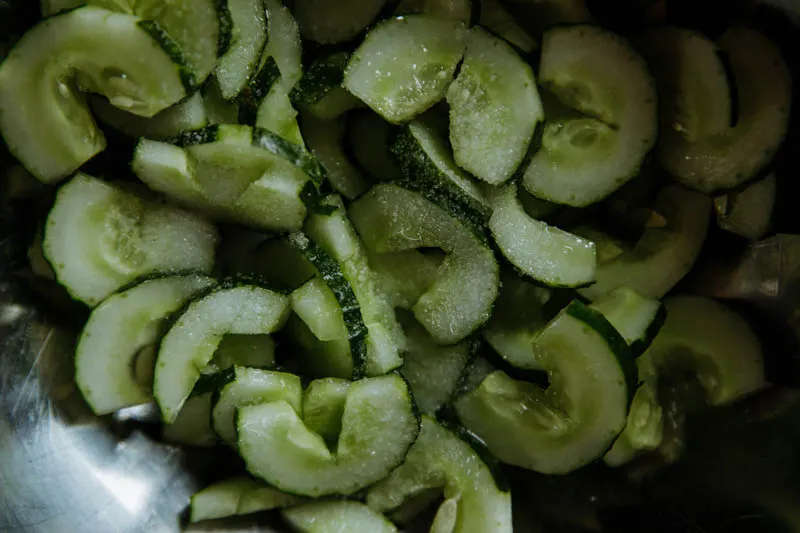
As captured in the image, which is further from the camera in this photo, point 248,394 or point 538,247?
point 538,247

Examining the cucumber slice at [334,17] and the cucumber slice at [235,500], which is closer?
the cucumber slice at [235,500]

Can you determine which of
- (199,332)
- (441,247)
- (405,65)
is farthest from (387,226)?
(199,332)

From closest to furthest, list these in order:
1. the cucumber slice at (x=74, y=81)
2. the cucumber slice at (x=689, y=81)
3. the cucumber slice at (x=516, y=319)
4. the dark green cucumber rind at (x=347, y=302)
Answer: the cucumber slice at (x=74, y=81)
the dark green cucumber rind at (x=347, y=302)
the cucumber slice at (x=689, y=81)
the cucumber slice at (x=516, y=319)

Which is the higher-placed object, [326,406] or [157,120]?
[157,120]

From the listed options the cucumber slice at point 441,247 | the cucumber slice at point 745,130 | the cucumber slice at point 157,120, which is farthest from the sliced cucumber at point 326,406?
the cucumber slice at point 745,130

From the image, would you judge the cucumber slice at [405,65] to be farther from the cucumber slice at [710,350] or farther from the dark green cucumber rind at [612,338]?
the cucumber slice at [710,350]

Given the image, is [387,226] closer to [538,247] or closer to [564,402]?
Answer: [538,247]

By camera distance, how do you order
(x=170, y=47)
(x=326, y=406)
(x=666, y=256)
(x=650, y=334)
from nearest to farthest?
(x=170, y=47) < (x=326, y=406) < (x=650, y=334) < (x=666, y=256)

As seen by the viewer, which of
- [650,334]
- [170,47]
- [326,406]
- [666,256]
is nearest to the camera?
[170,47]

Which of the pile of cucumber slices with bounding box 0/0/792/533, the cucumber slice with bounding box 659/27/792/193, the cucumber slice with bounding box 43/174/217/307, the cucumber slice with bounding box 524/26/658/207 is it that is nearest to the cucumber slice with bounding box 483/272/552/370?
the pile of cucumber slices with bounding box 0/0/792/533
